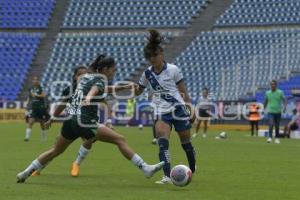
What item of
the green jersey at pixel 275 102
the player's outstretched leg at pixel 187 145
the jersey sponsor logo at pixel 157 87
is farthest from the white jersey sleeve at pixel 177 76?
the green jersey at pixel 275 102

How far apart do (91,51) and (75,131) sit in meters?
Result: 37.8

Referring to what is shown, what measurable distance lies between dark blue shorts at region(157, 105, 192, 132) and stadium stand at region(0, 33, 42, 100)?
119 ft

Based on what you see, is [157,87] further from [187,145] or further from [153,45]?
[187,145]

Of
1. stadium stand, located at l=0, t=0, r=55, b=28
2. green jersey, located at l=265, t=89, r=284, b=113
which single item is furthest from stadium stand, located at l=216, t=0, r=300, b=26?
green jersey, located at l=265, t=89, r=284, b=113

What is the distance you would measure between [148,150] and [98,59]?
917cm

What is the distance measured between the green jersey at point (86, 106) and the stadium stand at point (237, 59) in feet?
93.4

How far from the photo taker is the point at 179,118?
1163cm

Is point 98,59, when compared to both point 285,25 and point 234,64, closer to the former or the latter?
point 234,64

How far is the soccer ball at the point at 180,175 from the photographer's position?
10.3m

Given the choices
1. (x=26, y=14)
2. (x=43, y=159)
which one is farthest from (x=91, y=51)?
(x=43, y=159)

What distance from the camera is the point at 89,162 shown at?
15.4 meters

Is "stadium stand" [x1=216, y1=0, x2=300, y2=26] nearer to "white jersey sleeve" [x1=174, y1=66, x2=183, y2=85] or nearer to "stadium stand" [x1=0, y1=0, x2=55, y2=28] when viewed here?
"stadium stand" [x1=0, y1=0, x2=55, y2=28]

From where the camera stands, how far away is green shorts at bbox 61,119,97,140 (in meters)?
10.8

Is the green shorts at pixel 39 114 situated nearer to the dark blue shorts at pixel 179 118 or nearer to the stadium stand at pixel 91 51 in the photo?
the dark blue shorts at pixel 179 118
